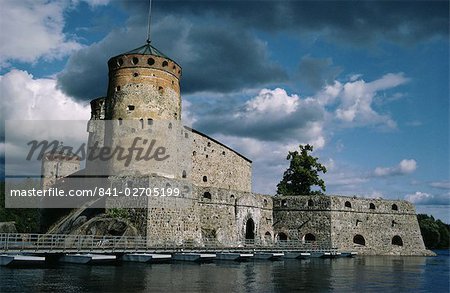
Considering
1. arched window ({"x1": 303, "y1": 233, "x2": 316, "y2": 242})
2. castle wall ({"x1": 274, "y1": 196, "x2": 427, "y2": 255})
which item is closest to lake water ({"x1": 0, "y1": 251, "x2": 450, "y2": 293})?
castle wall ({"x1": 274, "y1": 196, "x2": 427, "y2": 255})

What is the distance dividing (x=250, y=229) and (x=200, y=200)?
19.6 ft

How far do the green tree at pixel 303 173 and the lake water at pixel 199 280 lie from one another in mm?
20012

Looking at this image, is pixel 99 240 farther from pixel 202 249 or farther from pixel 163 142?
pixel 163 142

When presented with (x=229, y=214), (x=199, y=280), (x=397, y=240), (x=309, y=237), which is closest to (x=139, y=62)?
(x=229, y=214)

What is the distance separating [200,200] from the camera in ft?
101

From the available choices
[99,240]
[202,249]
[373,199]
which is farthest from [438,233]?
[99,240]

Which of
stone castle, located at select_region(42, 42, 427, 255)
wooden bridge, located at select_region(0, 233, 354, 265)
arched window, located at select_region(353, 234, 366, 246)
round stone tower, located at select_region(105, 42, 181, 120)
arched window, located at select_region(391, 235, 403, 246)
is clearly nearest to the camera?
wooden bridge, located at select_region(0, 233, 354, 265)

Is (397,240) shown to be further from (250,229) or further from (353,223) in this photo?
(250,229)

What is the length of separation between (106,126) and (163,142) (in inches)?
179

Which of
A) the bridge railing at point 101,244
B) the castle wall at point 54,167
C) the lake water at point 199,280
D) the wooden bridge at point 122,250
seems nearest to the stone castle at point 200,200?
the bridge railing at point 101,244

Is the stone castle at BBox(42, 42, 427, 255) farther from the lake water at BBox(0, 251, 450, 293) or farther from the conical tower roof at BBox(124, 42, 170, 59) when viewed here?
the lake water at BBox(0, 251, 450, 293)

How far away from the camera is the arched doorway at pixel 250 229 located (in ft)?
113

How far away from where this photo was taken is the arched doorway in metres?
34.4

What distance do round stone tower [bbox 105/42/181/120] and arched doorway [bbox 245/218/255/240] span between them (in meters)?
10.2
